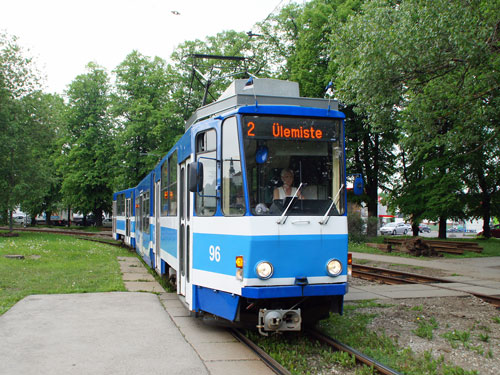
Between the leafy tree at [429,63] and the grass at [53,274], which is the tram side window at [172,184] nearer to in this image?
the grass at [53,274]

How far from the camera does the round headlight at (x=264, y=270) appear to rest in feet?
19.8

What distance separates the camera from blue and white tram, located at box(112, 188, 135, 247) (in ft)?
75.1

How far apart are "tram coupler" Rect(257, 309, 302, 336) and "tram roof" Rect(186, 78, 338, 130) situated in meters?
2.75

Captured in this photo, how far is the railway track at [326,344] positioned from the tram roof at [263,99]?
124 inches

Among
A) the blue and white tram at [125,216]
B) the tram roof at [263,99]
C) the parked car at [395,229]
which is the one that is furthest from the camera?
the parked car at [395,229]

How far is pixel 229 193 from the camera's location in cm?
651

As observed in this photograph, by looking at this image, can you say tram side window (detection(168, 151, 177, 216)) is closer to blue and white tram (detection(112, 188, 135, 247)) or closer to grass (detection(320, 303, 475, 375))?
grass (detection(320, 303, 475, 375))

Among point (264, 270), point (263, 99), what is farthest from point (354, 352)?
point (263, 99)

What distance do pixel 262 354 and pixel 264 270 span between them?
101 centimetres

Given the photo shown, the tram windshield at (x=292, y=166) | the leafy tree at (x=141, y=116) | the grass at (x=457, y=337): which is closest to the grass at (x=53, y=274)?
the tram windshield at (x=292, y=166)

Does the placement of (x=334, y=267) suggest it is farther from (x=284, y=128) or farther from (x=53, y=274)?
(x=53, y=274)

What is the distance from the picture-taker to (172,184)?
9.91 m

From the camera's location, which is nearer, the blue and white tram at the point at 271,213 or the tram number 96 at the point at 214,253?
the blue and white tram at the point at 271,213

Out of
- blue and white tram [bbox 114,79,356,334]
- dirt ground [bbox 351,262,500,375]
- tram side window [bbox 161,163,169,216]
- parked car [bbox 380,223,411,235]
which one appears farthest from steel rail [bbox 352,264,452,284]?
parked car [bbox 380,223,411,235]
